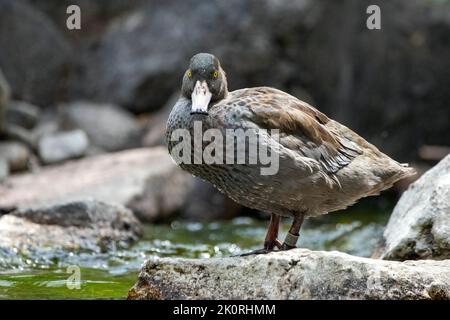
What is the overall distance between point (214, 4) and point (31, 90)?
3.53 m

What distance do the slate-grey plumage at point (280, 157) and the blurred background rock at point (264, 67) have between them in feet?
22.2

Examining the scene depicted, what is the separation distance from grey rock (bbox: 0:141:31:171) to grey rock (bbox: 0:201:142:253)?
4.13 metres

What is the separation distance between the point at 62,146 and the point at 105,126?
940mm

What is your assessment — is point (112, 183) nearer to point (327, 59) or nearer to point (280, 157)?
point (280, 157)

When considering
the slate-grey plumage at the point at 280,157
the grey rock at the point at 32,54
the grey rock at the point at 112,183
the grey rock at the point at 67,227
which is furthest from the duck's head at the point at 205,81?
the grey rock at the point at 32,54

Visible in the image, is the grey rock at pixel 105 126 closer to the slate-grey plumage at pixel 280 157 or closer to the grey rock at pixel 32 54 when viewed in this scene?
the grey rock at pixel 32 54

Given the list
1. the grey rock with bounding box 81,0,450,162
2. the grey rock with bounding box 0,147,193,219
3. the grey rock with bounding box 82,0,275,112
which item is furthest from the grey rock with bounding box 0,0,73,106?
the grey rock with bounding box 0,147,193,219

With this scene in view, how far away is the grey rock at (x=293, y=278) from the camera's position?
4750 millimetres

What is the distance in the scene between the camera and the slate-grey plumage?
217 inches

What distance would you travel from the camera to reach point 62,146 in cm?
1252

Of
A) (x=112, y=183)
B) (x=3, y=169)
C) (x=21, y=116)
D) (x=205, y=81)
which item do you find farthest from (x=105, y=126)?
(x=205, y=81)

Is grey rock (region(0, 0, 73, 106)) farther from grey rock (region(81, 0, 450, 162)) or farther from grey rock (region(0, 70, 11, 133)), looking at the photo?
grey rock (region(0, 70, 11, 133))
